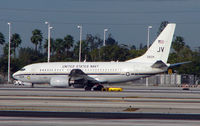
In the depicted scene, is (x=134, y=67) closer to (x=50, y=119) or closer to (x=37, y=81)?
(x=37, y=81)

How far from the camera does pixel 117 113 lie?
80.7 feet

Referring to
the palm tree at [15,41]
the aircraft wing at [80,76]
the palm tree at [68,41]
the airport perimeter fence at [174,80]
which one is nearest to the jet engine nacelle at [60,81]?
the aircraft wing at [80,76]

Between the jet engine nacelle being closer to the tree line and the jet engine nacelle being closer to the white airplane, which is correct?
the white airplane

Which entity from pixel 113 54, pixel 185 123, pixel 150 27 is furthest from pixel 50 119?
pixel 113 54

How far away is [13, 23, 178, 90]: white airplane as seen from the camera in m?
49.0

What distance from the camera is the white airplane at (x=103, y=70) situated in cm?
4900

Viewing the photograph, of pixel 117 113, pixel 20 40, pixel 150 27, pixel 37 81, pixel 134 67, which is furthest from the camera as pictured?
pixel 20 40

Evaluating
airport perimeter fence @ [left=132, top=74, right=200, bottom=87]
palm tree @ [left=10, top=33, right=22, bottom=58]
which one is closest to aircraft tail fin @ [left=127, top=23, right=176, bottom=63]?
airport perimeter fence @ [left=132, top=74, right=200, bottom=87]

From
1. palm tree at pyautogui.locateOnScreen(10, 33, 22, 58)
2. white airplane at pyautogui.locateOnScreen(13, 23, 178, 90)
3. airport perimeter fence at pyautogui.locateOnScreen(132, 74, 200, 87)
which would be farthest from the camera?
palm tree at pyautogui.locateOnScreen(10, 33, 22, 58)

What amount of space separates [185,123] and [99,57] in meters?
76.4

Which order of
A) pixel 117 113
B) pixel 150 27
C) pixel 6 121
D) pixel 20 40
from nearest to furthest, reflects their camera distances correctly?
pixel 6 121 → pixel 117 113 → pixel 150 27 → pixel 20 40

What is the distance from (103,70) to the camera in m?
49.9

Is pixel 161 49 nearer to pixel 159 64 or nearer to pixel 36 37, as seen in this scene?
pixel 159 64

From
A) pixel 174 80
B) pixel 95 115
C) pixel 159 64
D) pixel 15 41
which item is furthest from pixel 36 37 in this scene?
pixel 95 115
